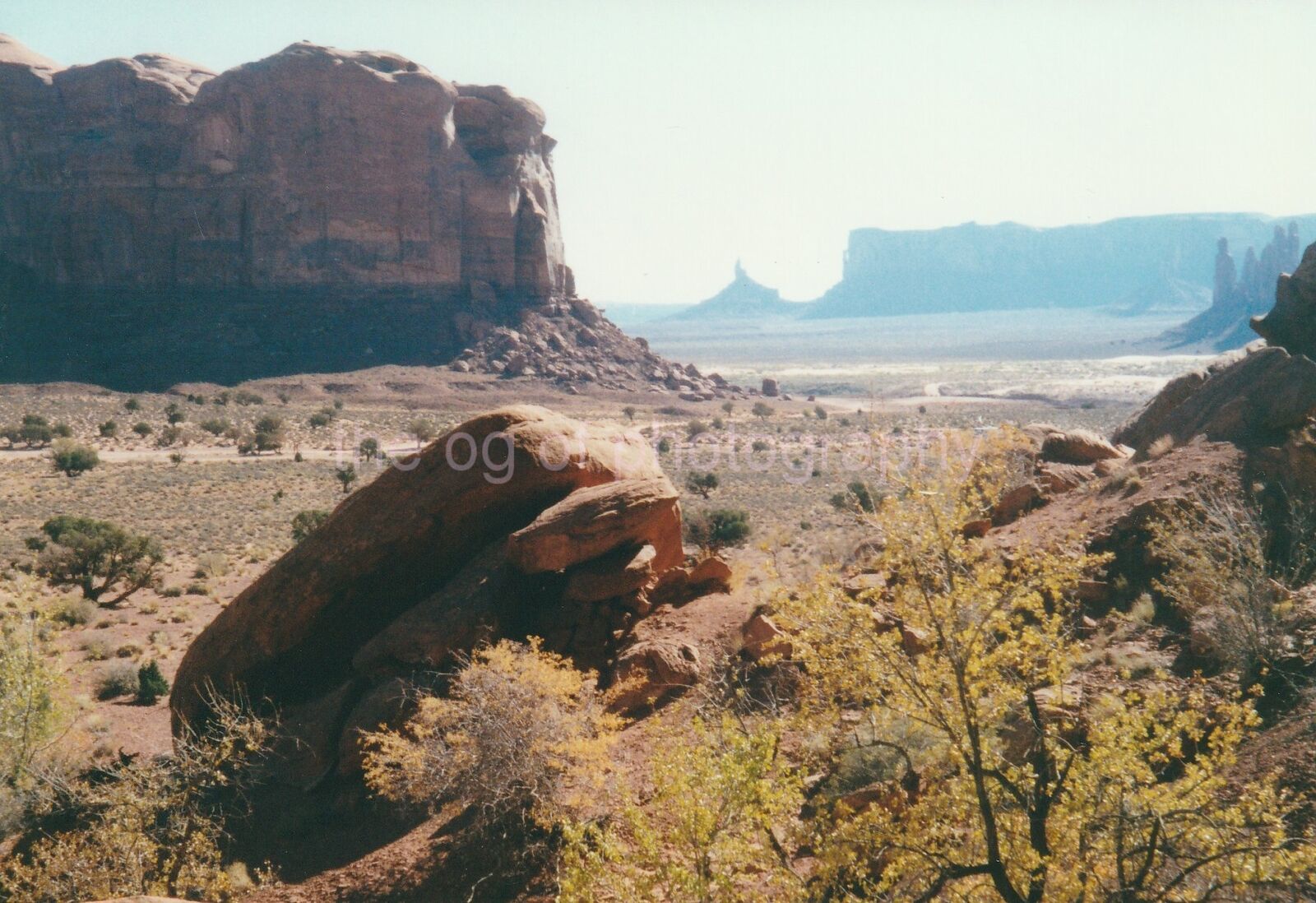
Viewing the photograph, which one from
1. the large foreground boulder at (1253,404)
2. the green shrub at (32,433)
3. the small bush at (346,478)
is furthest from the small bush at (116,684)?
the green shrub at (32,433)

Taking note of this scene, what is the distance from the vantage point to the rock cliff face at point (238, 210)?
241 ft

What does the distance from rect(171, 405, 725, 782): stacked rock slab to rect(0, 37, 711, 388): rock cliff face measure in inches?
2484

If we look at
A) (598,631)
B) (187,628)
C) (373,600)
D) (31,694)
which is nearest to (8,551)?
(187,628)

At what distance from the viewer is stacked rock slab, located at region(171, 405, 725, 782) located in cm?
1091

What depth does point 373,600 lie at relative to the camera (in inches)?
472

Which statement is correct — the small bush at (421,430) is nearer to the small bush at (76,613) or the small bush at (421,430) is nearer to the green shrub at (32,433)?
the green shrub at (32,433)

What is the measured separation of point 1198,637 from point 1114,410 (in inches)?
2416

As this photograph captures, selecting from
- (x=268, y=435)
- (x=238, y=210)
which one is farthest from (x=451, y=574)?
(x=238, y=210)

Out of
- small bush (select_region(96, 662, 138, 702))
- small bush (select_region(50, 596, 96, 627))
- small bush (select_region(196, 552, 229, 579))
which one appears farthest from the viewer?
small bush (select_region(196, 552, 229, 579))

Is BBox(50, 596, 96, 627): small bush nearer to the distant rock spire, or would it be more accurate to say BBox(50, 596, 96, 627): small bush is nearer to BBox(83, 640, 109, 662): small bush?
BBox(83, 640, 109, 662): small bush

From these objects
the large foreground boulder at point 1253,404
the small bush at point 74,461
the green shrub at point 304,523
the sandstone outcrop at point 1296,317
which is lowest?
the green shrub at point 304,523

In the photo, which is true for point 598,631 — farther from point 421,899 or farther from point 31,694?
point 31,694

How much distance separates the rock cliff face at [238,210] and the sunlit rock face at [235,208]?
13 cm

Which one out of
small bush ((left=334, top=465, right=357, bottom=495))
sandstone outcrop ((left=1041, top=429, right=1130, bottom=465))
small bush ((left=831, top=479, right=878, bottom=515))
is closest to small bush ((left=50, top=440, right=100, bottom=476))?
small bush ((left=334, top=465, right=357, bottom=495))
